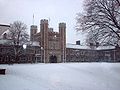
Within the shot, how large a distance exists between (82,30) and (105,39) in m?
2.95

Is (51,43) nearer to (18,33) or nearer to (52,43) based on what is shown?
(52,43)

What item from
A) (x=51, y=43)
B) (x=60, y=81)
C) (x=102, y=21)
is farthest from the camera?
(x=51, y=43)

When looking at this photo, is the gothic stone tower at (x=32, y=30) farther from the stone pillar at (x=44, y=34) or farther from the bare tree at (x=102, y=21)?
the bare tree at (x=102, y=21)

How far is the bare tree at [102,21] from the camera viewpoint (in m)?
23.0

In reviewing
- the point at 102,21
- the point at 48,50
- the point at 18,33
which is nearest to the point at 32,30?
the point at 48,50

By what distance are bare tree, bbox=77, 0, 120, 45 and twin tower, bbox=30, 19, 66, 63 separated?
155 feet

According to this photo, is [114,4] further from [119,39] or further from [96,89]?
[96,89]

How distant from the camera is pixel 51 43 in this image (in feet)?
249

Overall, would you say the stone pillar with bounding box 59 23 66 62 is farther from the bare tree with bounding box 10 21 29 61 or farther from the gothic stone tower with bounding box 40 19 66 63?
the bare tree with bounding box 10 21 29 61

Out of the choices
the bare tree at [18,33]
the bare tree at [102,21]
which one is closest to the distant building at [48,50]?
the bare tree at [18,33]

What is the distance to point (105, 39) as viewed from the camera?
23.1 meters

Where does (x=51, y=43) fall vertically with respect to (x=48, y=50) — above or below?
above

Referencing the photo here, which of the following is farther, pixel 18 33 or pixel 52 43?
pixel 52 43

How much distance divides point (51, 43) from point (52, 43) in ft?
1.27
